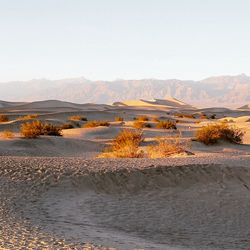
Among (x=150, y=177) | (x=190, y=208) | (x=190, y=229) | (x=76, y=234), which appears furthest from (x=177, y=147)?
(x=76, y=234)

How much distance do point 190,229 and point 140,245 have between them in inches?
55.1

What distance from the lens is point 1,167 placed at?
732 cm

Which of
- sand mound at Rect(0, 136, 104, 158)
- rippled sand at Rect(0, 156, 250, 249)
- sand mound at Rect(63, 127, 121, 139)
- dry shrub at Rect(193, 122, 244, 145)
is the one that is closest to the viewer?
rippled sand at Rect(0, 156, 250, 249)

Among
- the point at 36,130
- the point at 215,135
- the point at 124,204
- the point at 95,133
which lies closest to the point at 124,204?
the point at 124,204

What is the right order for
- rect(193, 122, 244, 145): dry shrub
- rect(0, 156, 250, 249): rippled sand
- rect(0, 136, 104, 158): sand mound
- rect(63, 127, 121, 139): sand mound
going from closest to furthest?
rect(0, 156, 250, 249): rippled sand
rect(0, 136, 104, 158): sand mound
rect(193, 122, 244, 145): dry shrub
rect(63, 127, 121, 139): sand mound

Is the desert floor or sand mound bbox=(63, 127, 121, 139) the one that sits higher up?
the desert floor

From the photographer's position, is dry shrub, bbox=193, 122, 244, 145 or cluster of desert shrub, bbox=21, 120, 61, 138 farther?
dry shrub, bbox=193, 122, 244, 145

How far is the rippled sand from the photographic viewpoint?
4.32m

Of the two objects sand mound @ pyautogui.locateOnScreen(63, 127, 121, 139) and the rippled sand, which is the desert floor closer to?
the rippled sand

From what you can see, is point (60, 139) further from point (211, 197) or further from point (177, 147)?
point (211, 197)

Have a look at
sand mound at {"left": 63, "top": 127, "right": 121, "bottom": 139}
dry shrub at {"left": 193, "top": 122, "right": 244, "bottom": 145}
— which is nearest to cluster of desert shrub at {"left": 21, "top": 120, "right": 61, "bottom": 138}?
sand mound at {"left": 63, "top": 127, "right": 121, "bottom": 139}

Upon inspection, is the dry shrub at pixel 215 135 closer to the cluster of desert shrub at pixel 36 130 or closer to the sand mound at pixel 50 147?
the sand mound at pixel 50 147

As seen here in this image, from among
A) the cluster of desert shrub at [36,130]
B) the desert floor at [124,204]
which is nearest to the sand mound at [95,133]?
the cluster of desert shrub at [36,130]

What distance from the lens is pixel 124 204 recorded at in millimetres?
5996
